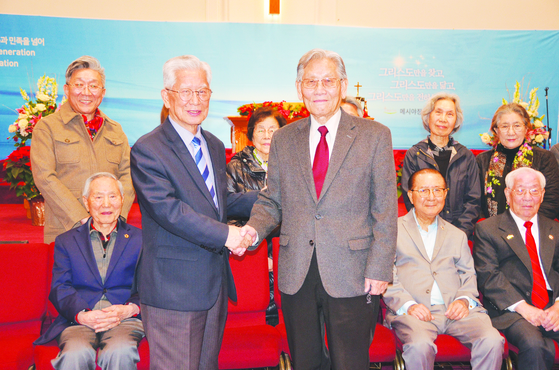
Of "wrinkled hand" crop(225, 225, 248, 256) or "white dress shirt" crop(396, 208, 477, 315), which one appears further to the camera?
"white dress shirt" crop(396, 208, 477, 315)

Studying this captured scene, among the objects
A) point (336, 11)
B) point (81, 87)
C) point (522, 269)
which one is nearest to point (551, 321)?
point (522, 269)

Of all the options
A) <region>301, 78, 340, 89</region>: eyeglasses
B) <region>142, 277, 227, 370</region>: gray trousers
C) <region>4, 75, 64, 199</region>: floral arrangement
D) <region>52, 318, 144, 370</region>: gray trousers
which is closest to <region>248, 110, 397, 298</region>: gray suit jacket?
<region>301, 78, 340, 89</region>: eyeglasses

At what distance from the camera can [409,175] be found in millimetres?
3307

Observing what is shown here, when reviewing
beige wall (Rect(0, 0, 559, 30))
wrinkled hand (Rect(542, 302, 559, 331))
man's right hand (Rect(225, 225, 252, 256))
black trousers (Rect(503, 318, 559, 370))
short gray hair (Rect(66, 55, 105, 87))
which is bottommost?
black trousers (Rect(503, 318, 559, 370))

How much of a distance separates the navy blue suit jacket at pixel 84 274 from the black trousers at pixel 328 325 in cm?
107

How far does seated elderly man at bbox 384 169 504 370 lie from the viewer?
2.45m

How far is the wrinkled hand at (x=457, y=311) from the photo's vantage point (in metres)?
2.61

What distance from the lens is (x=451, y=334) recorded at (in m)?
2.61

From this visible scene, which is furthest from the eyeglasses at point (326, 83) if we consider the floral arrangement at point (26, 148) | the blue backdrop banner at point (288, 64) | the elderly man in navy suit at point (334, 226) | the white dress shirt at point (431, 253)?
the blue backdrop banner at point (288, 64)

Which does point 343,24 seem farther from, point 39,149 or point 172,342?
point 172,342

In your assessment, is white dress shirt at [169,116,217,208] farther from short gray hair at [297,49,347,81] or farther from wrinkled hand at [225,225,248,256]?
short gray hair at [297,49,347,81]

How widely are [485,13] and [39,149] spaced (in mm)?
7377

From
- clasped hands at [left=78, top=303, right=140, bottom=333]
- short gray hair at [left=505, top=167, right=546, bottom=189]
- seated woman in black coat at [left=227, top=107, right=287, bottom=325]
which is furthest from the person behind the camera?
seated woman in black coat at [left=227, top=107, right=287, bottom=325]

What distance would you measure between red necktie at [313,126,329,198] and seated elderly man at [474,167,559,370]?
5.10 ft
